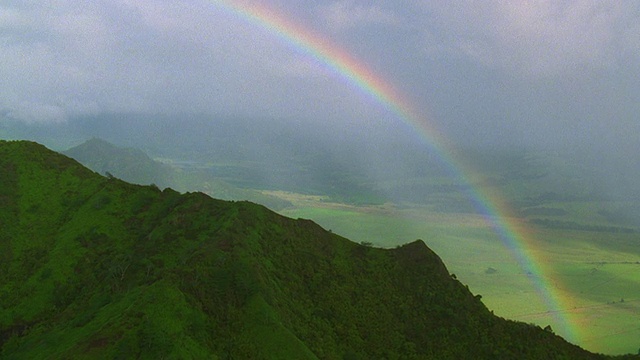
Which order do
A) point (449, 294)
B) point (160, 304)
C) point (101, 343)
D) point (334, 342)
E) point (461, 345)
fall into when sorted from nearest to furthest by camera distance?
point (101, 343)
point (160, 304)
point (334, 342)
point (461, 345)
point (449, 294)

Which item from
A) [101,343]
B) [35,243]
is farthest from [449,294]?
Result: [35,243]

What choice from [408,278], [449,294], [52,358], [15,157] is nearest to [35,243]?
[15,157]

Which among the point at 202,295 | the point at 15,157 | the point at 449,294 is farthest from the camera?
the point at 15,157

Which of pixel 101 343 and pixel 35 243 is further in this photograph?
pixel 35 243

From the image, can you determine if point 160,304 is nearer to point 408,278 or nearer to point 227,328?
point 227,328

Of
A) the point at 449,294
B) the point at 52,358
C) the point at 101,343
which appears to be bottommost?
the point at 52,358

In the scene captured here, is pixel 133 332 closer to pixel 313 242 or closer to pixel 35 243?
pixel 313 242

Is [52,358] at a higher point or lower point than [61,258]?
lower
